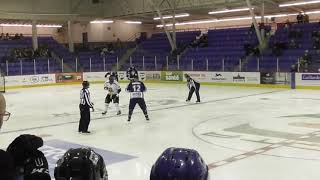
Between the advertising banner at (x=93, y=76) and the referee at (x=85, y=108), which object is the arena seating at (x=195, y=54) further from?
the referee at (x=85, y=108)

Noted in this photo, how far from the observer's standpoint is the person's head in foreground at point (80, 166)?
193cm

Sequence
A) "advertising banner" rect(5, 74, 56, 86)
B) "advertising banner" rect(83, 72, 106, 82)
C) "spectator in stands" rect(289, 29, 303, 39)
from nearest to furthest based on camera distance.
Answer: "advertising banner" rect(5, 74, 56, 86) < "spectator in stands" rect(289, 29, 303, 39) < "advertising banner" rect(83, 72, 106, 82)

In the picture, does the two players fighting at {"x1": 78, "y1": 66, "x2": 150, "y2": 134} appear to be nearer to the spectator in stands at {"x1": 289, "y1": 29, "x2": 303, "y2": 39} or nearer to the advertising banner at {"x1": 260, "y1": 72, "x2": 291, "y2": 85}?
the advertising banner at {"x1": 260, "y1": 72, "x2": 291, "y2": 85}

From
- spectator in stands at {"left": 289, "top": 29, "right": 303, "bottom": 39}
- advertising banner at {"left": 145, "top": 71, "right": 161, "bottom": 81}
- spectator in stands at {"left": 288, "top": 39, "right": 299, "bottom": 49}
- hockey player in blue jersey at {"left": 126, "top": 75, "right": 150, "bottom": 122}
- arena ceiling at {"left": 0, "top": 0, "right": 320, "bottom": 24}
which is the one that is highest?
arena ceiling at {"left": 0, "top": 0, "right": 320, "bottom": 24}

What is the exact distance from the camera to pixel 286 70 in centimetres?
2480

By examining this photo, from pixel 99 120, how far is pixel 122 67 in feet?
67.0

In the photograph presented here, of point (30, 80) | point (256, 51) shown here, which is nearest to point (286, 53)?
point (256, 51)

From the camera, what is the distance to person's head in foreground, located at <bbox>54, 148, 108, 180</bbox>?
→ 193 cm

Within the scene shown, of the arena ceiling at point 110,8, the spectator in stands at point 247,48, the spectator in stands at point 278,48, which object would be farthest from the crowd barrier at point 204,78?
the arena ceiling at point 110,8

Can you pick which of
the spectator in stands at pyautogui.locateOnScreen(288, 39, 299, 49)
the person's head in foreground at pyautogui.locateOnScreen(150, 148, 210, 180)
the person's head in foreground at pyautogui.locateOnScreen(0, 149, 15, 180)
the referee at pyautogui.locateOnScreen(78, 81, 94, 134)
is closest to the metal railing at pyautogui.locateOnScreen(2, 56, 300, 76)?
the spectator in stands at pyautogui.locateOnScreen(288, 39, 299, 49)

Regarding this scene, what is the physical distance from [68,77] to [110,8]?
8.17 meters

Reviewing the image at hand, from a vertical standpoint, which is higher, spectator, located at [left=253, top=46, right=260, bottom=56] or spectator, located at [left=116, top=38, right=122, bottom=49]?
spectator, located at [left=116, top=38, right=122, bottom=49]

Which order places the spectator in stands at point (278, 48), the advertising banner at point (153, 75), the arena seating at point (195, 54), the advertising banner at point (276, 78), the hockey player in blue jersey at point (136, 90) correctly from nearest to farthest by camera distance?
the hockey player in blue jersey at point (136, 90)
the advertising banner at point (276, 78)
the arena seating at point (195, 54)
the spectator in stands at point (278, 48)
the advertising banner at point (153, 75)

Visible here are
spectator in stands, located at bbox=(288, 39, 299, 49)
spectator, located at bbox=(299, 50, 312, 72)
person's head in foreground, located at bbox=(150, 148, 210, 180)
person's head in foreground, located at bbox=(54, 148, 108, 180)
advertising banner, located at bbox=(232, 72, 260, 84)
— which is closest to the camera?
person's head in foreground, located at bbox=(150, 148, 210, 180)
